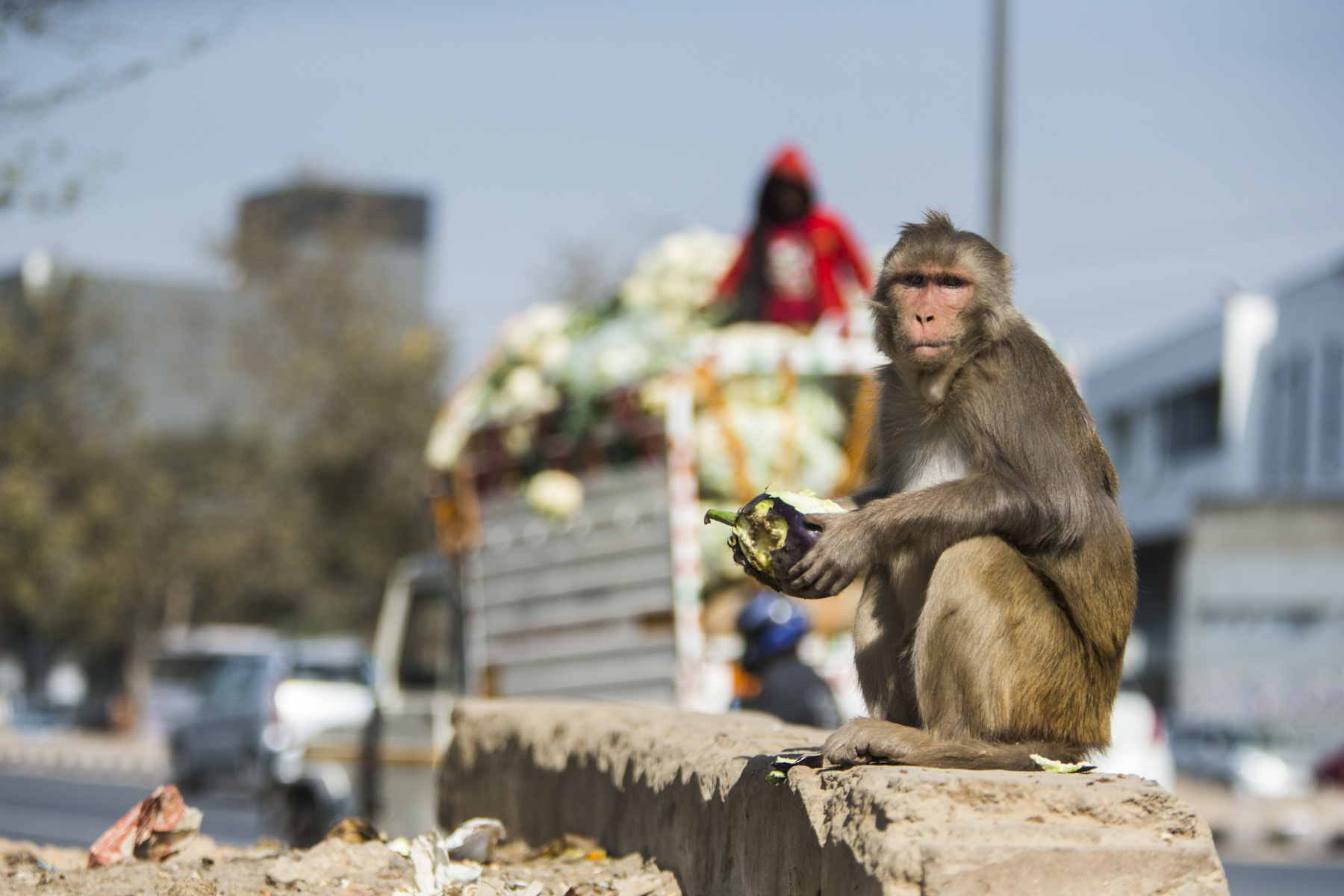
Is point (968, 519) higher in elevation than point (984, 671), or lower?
higher

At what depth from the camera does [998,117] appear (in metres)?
9.71

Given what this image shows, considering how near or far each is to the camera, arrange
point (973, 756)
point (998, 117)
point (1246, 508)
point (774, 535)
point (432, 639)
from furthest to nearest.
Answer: point (1246, 508) < point (998, 117) < point (432, 639) < point (774, 535) < point (973, 756)

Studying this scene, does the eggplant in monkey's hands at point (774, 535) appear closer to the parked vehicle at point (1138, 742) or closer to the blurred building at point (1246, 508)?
the parked vehicle at point (1138, 742)

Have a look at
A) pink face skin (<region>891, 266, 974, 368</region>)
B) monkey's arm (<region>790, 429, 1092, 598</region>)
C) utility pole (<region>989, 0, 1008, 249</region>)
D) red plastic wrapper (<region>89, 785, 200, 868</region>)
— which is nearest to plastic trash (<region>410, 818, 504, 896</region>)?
red plastic wrapper (<region>89, 785, 200, 868</region>)

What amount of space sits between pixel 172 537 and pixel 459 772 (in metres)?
29.1

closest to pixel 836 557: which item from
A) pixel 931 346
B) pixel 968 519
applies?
pixel 968 519

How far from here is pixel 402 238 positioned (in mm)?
53219

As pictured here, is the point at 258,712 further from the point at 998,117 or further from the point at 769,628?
the point at 769,628

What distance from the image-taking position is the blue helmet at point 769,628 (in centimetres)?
604

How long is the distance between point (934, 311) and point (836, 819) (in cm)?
112

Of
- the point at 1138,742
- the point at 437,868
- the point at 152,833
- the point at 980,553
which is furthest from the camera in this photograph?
the point at 1138,742

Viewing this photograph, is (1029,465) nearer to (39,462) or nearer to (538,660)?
(538,660)

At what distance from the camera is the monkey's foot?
3051 millimetres

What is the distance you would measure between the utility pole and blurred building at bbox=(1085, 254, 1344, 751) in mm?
13372
